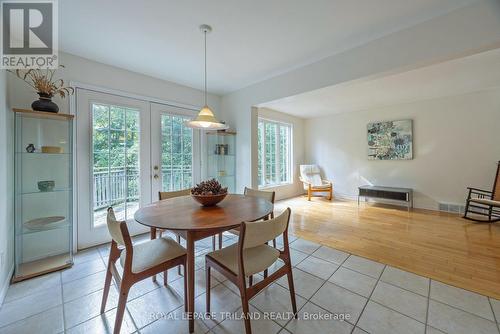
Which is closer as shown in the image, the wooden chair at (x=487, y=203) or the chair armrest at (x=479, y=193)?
the wooden chair at (x=487, y=203)

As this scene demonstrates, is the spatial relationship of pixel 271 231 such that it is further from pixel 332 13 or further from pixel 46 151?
pixel 46 151

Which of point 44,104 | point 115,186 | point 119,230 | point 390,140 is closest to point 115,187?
point 115,186

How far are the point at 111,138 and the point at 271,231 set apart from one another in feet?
8.52

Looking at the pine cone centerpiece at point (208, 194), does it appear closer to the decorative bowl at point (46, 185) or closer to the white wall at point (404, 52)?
the decorative bowl at point (46, 185)

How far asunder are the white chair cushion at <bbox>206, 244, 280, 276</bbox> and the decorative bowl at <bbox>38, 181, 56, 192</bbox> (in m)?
2.06

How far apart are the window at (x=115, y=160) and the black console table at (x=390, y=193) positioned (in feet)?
15.5

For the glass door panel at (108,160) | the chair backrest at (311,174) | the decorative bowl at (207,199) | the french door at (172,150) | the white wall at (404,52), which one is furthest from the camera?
the chair backrest at (311,174)

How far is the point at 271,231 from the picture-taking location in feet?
4.31

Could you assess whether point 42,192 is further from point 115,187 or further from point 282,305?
point 282,305

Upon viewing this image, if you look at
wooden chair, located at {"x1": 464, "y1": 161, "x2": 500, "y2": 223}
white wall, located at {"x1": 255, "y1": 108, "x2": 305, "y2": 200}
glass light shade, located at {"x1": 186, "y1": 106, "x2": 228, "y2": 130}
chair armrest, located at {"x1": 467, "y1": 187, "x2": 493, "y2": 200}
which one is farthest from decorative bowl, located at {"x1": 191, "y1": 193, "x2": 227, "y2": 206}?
chair armrest, located at {"x1": 467, "y1": 187, "x2": 493, "y2": 200}

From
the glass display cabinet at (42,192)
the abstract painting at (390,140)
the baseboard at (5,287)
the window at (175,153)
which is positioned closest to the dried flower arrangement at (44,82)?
the glass display cabinet at (42,192)

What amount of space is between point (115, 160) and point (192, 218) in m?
1.95

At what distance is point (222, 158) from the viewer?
12.7 feet

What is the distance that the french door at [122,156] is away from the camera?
256 cm
